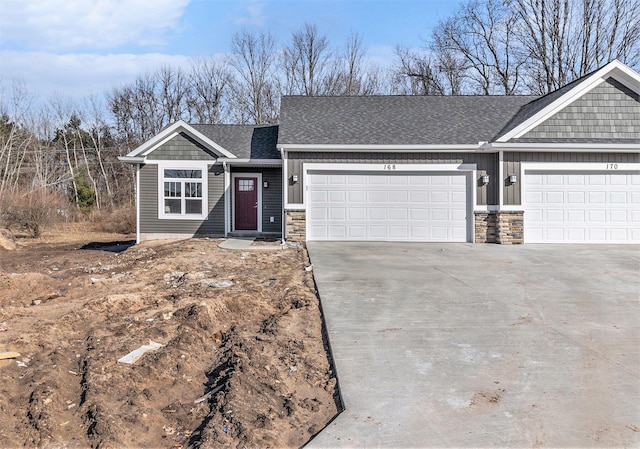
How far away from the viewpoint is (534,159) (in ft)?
39.8

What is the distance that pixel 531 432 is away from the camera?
9.30 feet

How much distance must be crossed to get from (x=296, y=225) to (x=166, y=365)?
8563 millimetres

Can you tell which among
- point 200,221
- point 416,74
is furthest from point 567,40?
point 200,221

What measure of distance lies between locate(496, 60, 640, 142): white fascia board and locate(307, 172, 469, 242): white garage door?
6.34 ft

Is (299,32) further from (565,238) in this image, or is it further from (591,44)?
(565,238)

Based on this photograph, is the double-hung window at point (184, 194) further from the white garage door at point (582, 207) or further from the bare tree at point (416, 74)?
the bare tree at point (416, 74)

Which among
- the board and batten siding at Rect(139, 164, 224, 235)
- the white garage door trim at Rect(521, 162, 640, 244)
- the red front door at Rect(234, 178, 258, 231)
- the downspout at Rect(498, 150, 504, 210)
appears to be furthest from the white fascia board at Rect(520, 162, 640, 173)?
the board and batten siding at Rect(139, 164, 224, 235)

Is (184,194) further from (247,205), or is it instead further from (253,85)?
(253,85)

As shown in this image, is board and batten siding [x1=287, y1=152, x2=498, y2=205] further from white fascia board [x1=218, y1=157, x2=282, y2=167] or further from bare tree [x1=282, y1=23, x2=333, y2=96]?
bare tree [x1=282, y1=23, x2=333, y2=96]

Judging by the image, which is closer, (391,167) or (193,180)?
(391,167)

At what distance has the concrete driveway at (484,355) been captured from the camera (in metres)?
2.89

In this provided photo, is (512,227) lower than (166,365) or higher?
higher

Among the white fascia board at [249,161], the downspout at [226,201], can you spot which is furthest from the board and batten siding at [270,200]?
the downspout at [226,201]

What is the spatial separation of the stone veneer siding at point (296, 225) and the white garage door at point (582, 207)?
20.8ft
